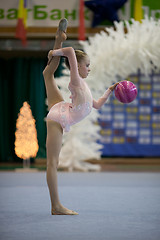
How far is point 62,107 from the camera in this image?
2.65 meters

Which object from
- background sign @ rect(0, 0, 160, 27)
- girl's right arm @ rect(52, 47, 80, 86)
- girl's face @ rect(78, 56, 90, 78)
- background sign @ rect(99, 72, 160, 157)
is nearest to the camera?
girl's right arm @ rect(52, 47, 80, 86)

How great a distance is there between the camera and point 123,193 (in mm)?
Result: 3590

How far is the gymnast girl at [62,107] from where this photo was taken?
8.34 feet

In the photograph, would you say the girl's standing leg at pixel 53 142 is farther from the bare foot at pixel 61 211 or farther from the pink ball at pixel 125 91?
the pink ball at pixel 125 91

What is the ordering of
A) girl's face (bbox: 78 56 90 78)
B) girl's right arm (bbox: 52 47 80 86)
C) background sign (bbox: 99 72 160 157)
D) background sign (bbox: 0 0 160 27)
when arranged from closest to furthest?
1. girl's right arm (bbox: 52 47 80 86)
2. girl's face (bbox: 78 56 90 78)
3. background sign (bbox: 0 0 160 27)
4. background sign (bbox: 99 72 160 157)

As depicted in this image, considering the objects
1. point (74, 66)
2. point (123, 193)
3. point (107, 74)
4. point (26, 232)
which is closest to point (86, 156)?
point (107, 74)

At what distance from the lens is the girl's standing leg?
8.36 ft

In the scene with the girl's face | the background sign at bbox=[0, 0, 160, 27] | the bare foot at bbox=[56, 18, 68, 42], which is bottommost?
the girl's face

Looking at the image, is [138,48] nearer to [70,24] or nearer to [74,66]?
[70,24]

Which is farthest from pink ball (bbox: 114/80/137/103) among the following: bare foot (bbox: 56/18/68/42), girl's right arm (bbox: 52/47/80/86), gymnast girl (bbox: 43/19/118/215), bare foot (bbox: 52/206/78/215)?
bare foot (bbox: 52/206/78/215)

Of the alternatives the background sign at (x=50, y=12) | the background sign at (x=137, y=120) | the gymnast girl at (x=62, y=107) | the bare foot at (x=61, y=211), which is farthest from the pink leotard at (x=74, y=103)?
the background sign at (x=137, y=120)

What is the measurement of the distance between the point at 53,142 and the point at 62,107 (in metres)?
0.23

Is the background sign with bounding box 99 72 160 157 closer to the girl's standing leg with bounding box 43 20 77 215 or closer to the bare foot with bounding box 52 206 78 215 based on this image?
the girl's standing leg with bounding box 43 20 77 215

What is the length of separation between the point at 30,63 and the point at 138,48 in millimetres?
3076
